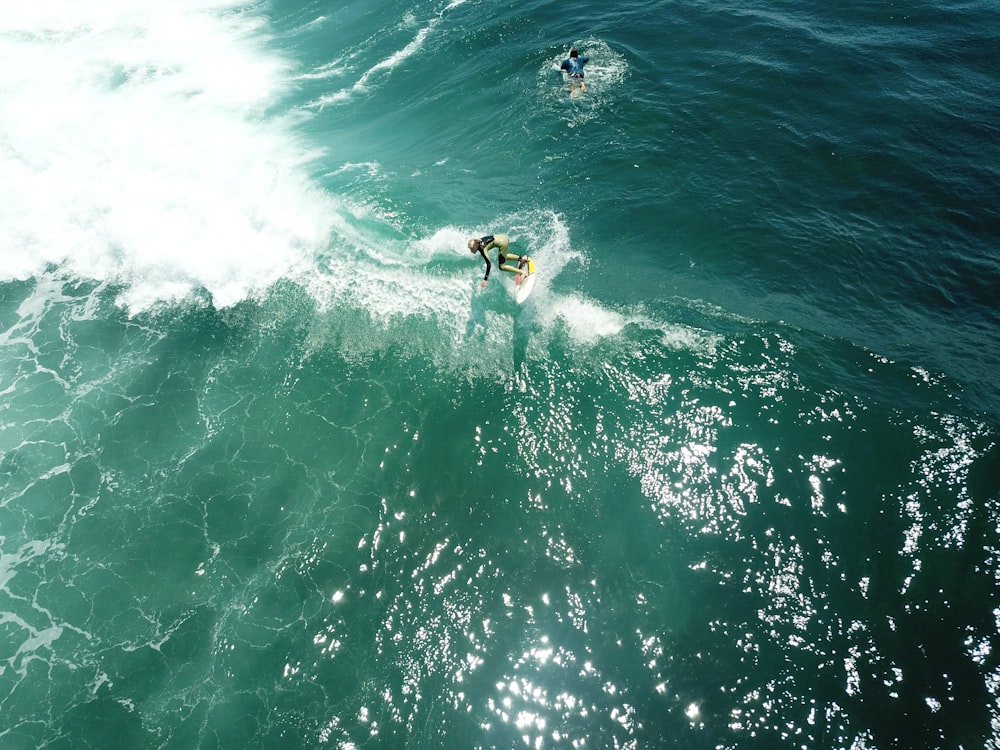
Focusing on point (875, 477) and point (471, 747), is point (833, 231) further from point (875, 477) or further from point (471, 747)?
point (471, 747)

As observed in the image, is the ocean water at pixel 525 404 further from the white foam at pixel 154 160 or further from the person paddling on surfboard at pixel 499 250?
the person paddling on surfboard at pixel 499 250

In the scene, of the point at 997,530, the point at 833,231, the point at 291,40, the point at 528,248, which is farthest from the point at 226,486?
the point at 291,40

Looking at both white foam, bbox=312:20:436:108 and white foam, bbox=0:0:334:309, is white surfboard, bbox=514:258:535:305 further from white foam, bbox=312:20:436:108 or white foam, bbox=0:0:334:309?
white foam, bbox=312:20:436:108

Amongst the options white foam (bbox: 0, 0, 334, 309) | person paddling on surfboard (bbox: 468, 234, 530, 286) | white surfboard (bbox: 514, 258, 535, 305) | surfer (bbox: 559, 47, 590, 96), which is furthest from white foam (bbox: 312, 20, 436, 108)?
white surfboard (bbox: 514, 258, 535, 305)

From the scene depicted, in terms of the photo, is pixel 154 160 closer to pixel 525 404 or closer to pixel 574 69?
pixel 574 69

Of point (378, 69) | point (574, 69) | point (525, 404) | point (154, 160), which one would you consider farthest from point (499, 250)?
point (154, 160)
